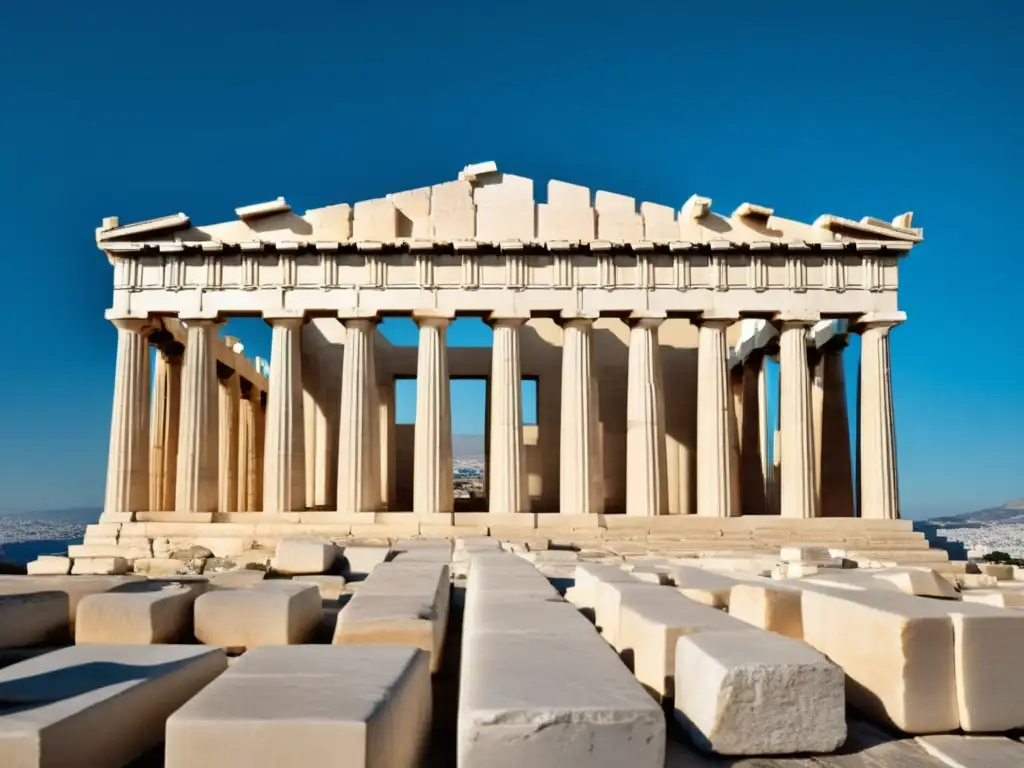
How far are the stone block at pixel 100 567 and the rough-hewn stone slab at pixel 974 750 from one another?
541 inches

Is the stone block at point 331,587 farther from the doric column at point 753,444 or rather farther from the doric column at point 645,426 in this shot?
the doric column at point 753,444

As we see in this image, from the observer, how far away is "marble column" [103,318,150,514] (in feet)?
96.4

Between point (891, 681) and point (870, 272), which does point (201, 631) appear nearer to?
point (891, 681)

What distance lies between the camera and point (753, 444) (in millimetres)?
36906

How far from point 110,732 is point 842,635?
445 centimetres

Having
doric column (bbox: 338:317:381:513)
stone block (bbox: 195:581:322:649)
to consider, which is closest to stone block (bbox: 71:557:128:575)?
stone block (bbox: 195:581:322:649)

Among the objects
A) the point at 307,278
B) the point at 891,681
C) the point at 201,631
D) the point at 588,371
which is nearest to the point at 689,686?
the point at 891,681

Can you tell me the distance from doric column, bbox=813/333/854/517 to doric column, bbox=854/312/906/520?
113 inches

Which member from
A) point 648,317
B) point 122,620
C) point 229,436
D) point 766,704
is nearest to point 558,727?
point 766,704

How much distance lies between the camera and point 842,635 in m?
5.84

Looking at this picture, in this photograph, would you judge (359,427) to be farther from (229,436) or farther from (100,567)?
(100,567)

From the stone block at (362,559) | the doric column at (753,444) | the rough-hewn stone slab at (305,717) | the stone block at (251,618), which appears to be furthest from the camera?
the doric column at (753,444)

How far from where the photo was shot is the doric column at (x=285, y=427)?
2966 cm

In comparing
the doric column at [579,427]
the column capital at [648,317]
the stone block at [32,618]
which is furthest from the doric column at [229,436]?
the stone block at [32,618]
